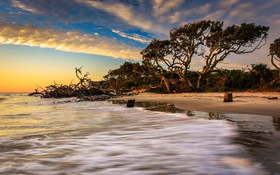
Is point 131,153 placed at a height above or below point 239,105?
below

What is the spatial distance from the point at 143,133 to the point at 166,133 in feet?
1.53

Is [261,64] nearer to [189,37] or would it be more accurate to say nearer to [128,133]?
[189,37]

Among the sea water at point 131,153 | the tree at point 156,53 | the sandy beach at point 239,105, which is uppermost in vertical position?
the tree at point 156,53

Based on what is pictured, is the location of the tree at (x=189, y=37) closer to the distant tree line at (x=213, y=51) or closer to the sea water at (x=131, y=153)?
the distant tree line at (x=213, y=51)

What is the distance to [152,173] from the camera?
1.68 m

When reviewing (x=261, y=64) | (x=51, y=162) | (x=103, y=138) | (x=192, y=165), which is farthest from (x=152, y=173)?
(x=261, y=64)

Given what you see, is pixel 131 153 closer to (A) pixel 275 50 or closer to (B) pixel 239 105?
(B) pixel 239 105

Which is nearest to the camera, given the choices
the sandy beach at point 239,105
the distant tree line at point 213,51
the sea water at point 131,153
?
the sea water at point 131,153

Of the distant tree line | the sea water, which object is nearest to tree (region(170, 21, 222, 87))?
the distant tree line

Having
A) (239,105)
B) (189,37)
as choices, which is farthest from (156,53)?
(239,105)

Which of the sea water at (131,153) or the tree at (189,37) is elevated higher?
the tree at (189,37)

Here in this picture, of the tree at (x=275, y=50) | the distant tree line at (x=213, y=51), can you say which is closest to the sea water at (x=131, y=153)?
the distant tree line at (x=213, y=51)

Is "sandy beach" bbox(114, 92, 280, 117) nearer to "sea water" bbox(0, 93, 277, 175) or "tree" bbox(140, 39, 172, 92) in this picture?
"sea water" bbox(0, 93, 277, 175)

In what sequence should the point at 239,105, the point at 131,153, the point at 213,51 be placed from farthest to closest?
the point at 213,51 → the point at 239,105 → the point at 131,153
